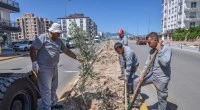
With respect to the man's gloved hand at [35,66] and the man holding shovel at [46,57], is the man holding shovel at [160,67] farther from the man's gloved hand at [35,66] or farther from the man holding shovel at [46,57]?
the man's gloved hand at [35,66]

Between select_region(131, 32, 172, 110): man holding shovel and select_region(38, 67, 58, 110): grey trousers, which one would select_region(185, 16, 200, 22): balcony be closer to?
select_region(131, 32, 172, 110): man holding shovel

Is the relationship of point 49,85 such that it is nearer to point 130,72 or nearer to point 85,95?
point 85,95

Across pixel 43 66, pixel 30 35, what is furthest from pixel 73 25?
pixel 30 35

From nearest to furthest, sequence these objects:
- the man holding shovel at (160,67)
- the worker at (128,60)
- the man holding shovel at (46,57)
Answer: the man holding shovel at (160,67) < the man holding shovel at (46,57) < the worker at (128,60)

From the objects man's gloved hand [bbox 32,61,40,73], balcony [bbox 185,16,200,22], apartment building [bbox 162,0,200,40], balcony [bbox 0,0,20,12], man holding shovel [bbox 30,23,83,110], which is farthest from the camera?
apartment building [bbox 162,0,200,40]

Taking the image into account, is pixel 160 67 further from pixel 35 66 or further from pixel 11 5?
pixel 11 5

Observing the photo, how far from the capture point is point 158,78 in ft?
15.6

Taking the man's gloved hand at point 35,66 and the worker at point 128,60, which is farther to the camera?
the worker at point 128,60

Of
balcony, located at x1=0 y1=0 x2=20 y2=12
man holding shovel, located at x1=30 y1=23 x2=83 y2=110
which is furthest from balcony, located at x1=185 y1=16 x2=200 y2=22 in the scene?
man holding shovel, located at x1=30 y1=23 x2=83 y2=110

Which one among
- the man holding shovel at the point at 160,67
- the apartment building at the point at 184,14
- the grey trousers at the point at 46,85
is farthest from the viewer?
the apartment building at the point at 184,14

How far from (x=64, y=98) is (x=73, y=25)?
1948mm

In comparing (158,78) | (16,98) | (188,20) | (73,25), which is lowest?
(16,98)

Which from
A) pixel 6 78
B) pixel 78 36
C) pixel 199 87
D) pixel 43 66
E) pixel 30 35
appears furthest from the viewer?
pixel 30 35

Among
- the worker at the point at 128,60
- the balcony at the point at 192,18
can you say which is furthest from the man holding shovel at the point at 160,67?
the balcony at the point at 192,18
